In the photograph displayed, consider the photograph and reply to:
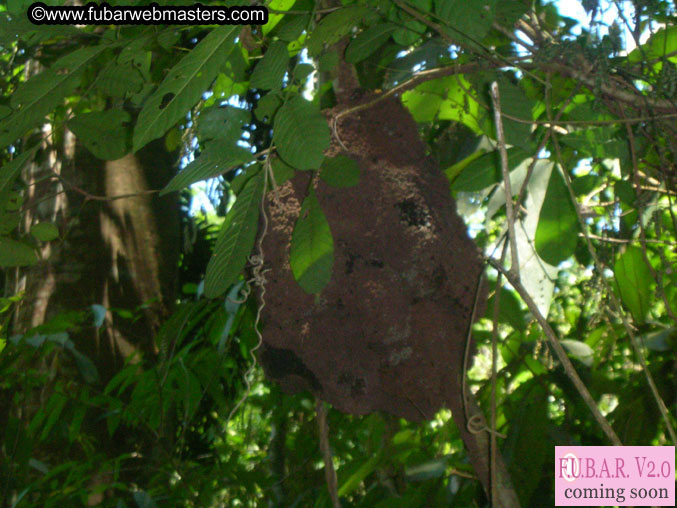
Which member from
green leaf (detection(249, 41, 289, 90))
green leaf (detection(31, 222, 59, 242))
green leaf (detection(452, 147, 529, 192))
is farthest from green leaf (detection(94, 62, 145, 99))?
green leaf (detection(452, 147, 529, 192))

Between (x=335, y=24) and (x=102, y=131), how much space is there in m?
0.47

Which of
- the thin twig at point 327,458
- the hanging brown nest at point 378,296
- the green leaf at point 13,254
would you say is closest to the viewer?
the hanging brown nest at point 378,296

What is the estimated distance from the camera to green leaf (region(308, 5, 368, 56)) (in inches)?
32.3

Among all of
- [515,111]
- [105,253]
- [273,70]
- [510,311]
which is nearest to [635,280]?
[510,311]

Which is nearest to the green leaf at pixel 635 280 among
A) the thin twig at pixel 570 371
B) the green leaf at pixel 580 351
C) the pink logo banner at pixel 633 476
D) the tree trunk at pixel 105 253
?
the green leaf at pixel 580 351

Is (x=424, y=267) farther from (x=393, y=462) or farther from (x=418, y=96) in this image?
(x=393, y=462)

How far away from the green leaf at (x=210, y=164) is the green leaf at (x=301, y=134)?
84 millimetres

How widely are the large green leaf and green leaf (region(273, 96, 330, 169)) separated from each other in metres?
0.24

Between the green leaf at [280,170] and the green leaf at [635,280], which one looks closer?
the green leaf at [280,170]

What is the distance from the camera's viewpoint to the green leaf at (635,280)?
52.3 inches

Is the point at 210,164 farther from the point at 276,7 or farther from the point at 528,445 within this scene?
the point at 528,445

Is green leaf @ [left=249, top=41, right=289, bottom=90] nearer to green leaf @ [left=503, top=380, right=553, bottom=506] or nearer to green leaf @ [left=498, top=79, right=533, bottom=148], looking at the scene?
green leaf @ [left=498, top=79, right=533, bottom=148]

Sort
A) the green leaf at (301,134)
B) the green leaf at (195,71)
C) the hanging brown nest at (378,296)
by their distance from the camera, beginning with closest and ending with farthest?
the green leaf at (195,71) < the green leaf at (301,134) < the hanging brown nest at (378,296)

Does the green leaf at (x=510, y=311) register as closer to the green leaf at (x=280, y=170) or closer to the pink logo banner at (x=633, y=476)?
the pink logo banner at (x=633, y=476)
